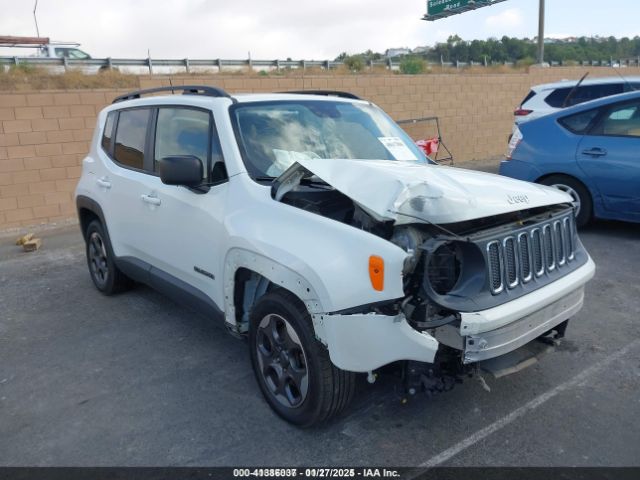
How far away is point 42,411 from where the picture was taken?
344cm

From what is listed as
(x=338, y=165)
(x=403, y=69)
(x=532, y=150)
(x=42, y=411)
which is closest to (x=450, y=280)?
(x=338, y=165)

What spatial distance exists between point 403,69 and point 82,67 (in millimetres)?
10962

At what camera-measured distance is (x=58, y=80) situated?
43.4 ft

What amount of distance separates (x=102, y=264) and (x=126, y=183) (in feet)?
4.12

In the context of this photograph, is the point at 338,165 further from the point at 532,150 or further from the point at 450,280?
the point at 532,150

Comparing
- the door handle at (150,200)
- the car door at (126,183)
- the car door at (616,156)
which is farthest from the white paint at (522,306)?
the car door at (616,156)

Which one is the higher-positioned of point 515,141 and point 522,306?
point 515,141

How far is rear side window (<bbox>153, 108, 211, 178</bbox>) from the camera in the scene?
3838mm

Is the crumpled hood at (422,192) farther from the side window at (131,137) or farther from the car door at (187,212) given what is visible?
the side window at (131,137)

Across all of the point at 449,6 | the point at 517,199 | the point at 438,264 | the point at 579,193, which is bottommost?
the point at 579,193

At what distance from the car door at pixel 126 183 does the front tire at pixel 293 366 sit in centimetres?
166

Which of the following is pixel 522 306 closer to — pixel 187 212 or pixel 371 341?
pixel 371 341

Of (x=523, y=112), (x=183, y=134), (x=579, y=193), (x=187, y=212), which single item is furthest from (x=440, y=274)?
(x=523, y=112)

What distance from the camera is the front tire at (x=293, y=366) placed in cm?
284
